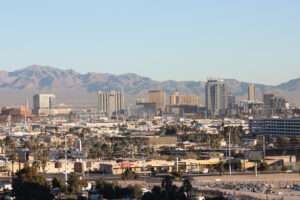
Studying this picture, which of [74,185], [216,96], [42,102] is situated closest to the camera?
[74,185]

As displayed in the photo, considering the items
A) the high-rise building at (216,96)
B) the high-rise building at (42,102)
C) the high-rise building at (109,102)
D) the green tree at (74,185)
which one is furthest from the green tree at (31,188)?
the high-rise building at (109,102)

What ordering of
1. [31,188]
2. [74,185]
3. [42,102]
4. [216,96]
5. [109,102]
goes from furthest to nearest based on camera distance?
[42,102] < [109,102] < [216,96] < [74,185] < [31,188]

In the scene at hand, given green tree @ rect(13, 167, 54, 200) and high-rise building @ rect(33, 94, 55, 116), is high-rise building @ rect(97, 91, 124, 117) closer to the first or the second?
high-rise building @ rect(33, 94, 55, 116)

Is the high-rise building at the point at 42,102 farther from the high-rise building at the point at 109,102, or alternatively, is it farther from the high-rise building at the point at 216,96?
the high-rise building at the point at 216,96

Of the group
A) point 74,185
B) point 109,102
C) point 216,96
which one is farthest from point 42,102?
point 74,185

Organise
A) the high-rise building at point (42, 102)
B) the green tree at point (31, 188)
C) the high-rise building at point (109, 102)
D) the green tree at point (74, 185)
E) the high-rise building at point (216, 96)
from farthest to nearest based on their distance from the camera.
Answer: the high-rise building at point (109, 102), the high-rise building at point (42, 102), the high-rise building at point (216, 96), the green tree at point (74, 185), the green tree at point (31, 188)

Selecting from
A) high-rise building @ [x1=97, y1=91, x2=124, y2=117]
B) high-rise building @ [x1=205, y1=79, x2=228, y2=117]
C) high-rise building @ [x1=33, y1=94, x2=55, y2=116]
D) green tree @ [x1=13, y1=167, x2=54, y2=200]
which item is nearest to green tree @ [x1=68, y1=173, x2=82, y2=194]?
green tree @ [x1=13, y1=167, x2=54, y2=200]

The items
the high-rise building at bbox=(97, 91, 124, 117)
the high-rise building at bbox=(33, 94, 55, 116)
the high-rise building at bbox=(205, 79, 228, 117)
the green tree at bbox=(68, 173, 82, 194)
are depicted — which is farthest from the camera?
the high-rise building at bbox=(97, 91, 124, 117)

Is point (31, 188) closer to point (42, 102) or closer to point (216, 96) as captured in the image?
point (216, 96)

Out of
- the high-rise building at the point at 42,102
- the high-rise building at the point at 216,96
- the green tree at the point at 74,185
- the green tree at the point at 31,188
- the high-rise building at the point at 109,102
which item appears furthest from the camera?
the high-rise building at the point at 109,102

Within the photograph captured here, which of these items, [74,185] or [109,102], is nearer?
[74,185]

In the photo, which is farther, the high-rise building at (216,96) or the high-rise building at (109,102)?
the high-rise building at (109,102)

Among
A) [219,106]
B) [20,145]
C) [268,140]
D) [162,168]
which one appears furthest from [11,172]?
[219,106]

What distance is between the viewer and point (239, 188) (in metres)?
36.0
